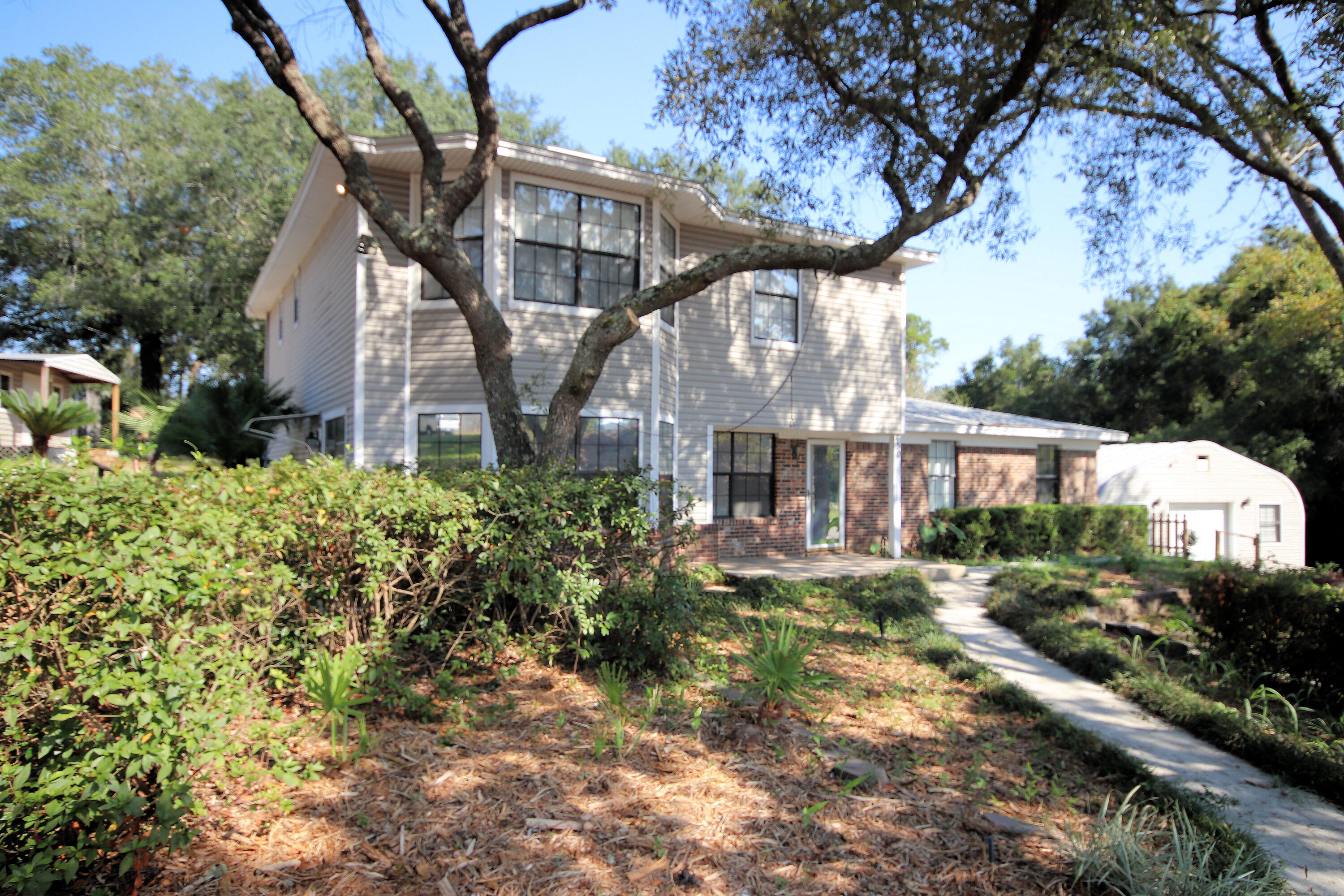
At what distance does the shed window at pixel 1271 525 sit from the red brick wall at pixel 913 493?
43.1 feet

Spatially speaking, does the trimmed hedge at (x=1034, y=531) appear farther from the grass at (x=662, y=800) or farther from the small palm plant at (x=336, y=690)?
the small palm plant at (x=336, y=690)

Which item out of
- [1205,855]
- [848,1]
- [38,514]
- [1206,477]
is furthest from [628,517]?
[1206,477]

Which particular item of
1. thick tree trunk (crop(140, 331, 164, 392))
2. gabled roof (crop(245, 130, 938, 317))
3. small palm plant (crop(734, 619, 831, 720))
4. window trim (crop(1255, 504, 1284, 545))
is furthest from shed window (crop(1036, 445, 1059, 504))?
thick tree trunk (crop(140, 331, 164, 392))

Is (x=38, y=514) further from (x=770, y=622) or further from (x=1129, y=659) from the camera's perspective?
(x=1129, y=659)

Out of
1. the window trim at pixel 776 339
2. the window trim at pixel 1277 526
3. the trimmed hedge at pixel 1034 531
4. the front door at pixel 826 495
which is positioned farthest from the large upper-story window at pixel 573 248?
the window trim at pixel 1277 526

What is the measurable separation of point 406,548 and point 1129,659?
677cm

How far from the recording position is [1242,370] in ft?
88.3

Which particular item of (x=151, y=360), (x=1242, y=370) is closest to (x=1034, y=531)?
(x=1242, y=370)

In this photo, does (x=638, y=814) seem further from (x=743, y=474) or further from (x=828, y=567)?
(x=743, y=474)

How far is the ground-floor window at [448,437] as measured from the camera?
983 cm

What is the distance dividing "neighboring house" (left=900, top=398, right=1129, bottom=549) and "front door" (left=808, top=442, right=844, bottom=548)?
1488mm

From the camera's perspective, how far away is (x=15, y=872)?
245cm

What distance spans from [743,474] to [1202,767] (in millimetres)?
8962

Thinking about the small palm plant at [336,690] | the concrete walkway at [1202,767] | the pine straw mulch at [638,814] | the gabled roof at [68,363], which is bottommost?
the concrete walkway at [1202,767]
